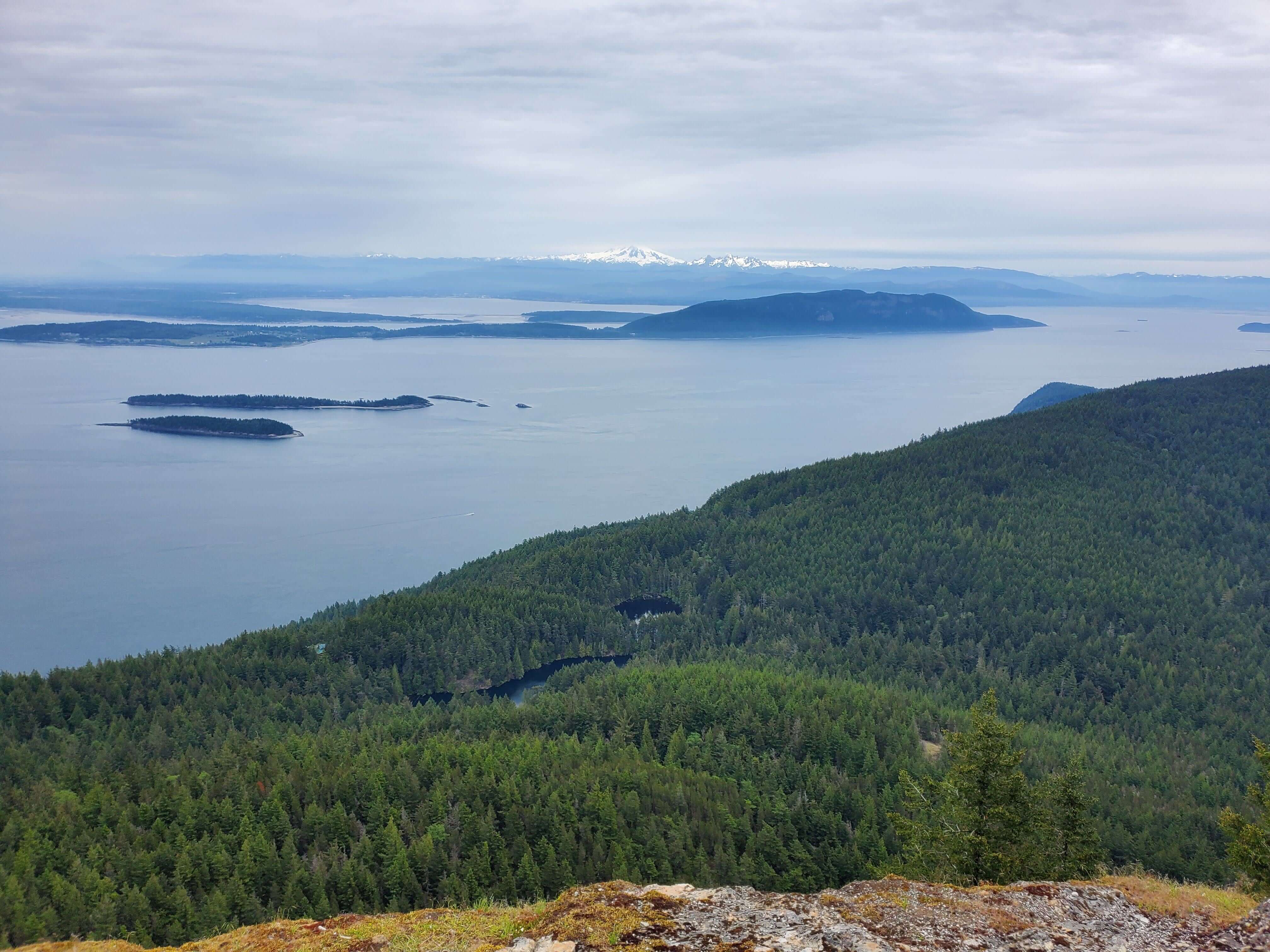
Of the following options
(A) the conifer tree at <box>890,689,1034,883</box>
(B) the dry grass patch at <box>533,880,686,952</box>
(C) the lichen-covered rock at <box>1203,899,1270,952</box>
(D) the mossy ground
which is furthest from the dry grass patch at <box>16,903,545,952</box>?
(A) the conifer tree at <box>890,689,1034,883</box>

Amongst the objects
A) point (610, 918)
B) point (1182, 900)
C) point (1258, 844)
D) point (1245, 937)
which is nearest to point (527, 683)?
point (1258, 844)

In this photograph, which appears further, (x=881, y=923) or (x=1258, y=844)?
(x=1258, y=844)

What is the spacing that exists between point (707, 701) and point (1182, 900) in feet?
166

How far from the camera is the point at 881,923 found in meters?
18.2

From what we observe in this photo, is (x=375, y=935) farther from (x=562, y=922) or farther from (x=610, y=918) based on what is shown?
(x=610, y=918)

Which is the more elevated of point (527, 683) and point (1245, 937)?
point (1245, 937)

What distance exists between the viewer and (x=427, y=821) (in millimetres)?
47312

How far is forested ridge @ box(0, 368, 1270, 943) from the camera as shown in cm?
4372

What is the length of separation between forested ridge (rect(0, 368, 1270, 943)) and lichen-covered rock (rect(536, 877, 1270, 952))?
82.0 ft

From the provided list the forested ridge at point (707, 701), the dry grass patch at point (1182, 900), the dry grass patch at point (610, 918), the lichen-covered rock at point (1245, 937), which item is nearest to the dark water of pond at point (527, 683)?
the forested ridge at point (707, 701)

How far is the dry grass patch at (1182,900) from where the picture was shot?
19.2 m

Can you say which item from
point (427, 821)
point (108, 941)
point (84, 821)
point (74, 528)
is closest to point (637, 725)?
point (427, 821)

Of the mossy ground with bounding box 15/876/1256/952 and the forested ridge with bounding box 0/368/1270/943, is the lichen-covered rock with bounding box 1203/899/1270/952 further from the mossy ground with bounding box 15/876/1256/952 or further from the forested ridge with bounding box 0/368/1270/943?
the forested ridge with bounding box 0/368/1270/943

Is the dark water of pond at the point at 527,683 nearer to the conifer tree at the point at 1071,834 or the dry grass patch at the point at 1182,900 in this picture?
the conifer tree at the point at 1071,834
